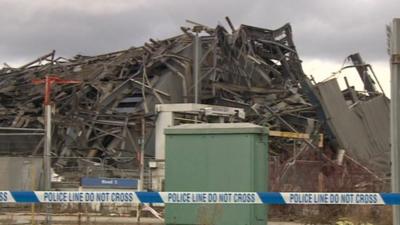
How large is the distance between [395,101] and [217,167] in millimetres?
4090

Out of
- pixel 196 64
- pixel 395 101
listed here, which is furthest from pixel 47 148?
pixel 196 64

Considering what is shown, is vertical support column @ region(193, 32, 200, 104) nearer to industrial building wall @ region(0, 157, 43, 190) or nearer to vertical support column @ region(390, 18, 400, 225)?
industrial building wall @ region(0, 157, 43, 190)

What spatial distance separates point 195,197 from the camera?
9141 millimetres

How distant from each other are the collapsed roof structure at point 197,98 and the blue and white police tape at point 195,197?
58.3ft

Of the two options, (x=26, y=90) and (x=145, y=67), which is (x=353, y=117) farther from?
Result: (x=26, y=90)

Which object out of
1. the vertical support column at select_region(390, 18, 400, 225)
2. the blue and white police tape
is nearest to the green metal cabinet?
the blue and white police tape

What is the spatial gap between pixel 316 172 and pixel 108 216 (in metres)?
6.19

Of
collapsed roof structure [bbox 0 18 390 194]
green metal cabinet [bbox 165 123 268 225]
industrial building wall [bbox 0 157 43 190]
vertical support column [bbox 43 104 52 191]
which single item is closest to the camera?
green metal cabinet [bbox 165 123 268 225]

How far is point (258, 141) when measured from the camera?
10953 mm

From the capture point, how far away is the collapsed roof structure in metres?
29.5

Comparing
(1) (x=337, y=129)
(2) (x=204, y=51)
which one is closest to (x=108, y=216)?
(1) (x=337, y=129)

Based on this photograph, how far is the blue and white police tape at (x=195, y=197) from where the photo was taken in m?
8.85

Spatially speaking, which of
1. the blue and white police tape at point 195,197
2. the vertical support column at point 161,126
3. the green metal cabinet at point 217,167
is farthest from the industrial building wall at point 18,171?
the blue and white police tape at point 195,197

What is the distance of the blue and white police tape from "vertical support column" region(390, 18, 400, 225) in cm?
120
